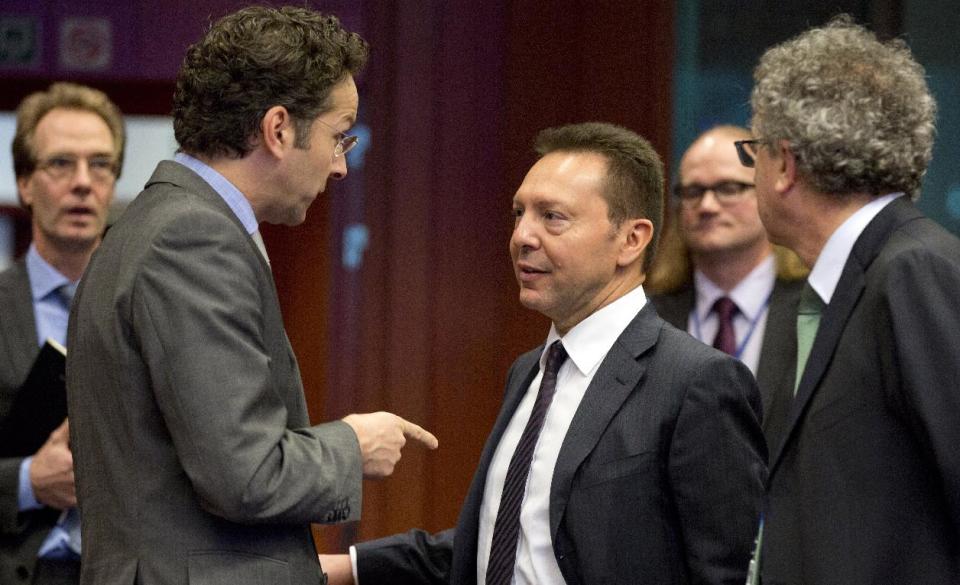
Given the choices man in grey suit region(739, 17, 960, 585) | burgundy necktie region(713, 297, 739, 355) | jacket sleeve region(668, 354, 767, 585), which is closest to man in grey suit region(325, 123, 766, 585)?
jacket sleeve region(668, 354, 767, 585)

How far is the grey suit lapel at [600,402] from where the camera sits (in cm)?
209

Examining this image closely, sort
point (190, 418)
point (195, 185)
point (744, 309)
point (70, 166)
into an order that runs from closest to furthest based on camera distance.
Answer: point (190, 418), point (195, 185), point (70, 166), point (744, 309)

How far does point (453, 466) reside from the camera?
4.49m

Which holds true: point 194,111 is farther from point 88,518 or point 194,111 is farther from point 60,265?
point 60,265

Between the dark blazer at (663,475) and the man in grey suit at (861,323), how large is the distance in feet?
0.36

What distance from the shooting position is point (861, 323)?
6.94ft

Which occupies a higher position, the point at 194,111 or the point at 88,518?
the point at 194,111

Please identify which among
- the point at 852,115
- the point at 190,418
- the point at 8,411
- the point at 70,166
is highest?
the point at 852,115

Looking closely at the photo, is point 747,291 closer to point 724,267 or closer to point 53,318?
point 724,267

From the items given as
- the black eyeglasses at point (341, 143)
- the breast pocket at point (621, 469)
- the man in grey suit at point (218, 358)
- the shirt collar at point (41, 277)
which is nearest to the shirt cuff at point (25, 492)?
the shirt collar at point (41, 277)

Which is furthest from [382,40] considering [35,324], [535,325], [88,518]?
[88,518]

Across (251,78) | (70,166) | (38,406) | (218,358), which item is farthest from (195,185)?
(70,166)

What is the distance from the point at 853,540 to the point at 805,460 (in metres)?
0.14

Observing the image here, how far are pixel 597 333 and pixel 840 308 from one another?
15.6 inches
